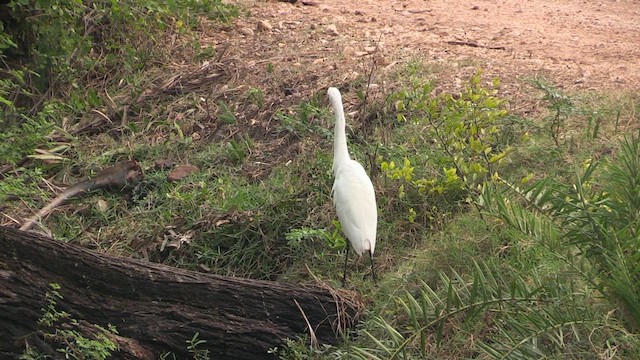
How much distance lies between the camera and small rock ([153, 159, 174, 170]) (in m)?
6.65

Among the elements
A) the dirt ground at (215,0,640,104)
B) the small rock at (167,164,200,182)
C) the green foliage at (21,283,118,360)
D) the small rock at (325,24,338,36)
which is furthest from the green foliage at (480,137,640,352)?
the small rock at (325,24,338,36)

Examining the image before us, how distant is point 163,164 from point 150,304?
2.36 metres

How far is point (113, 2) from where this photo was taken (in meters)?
7.29

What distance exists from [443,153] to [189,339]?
2214mm

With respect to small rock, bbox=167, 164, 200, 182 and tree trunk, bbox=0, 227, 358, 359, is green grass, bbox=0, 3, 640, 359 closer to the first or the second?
→ small rock, bbox=167, 164, 200, 182

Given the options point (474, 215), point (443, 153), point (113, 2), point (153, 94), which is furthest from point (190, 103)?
point (474, 215)

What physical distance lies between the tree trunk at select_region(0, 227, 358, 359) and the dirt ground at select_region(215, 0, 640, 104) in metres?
2.80

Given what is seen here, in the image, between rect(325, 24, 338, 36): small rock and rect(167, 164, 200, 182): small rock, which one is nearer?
rect(167, 164, 200, 182): small rock

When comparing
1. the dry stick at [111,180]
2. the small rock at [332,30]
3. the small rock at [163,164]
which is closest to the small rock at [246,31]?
the small rock at [332,30]

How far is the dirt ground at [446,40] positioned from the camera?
6.95 m

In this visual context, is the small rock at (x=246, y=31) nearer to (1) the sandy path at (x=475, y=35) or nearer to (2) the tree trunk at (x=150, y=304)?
(1) the sandy path at (x=475, y=35)

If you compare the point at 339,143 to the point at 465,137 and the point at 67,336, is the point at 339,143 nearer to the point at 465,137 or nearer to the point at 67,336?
the point at 465,137

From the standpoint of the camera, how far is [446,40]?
25.1 ft

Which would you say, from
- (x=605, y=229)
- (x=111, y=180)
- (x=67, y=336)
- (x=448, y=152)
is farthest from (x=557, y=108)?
(x=67, y=336)
